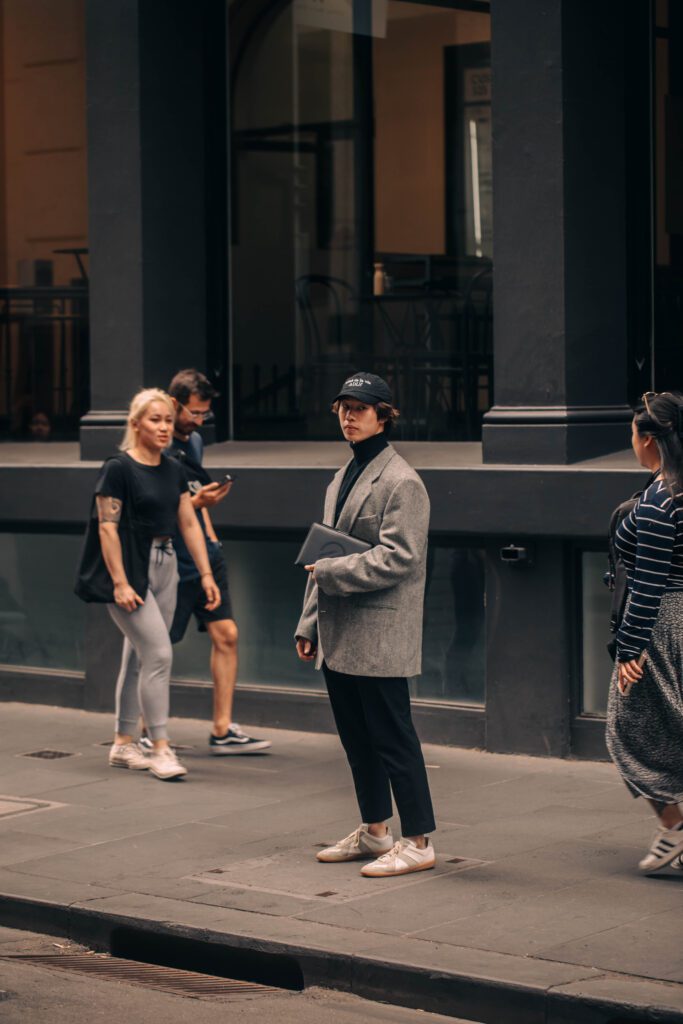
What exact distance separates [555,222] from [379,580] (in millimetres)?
3247

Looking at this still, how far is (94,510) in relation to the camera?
8.92 m

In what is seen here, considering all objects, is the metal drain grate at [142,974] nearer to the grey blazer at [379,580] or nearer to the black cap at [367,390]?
the grey blazer at [379,580]

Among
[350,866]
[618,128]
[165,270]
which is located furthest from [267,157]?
[350,866]

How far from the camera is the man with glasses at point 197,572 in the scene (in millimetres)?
9289

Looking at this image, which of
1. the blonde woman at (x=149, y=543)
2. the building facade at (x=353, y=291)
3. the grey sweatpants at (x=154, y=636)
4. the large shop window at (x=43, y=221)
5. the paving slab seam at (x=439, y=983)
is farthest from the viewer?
the large shop window at (x=43, y=221)

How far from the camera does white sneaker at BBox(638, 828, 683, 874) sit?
6848mm

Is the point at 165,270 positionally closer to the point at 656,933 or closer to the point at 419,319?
the point at 419,319

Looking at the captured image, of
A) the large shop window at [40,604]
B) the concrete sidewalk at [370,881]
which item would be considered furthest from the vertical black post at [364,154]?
the concrete sidewalk at [370,881]

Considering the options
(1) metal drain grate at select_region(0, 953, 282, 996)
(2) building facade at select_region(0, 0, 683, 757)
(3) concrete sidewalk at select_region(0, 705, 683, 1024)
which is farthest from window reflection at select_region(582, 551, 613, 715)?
(1) metal drain grate at select_region(0, 953, 282, 996)

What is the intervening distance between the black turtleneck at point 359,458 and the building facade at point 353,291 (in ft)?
7.40

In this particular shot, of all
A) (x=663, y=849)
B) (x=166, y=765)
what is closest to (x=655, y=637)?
(x=663, y=849)

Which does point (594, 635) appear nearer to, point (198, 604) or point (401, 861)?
point (198, 604)

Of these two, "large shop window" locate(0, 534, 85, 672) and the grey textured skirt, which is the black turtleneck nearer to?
the grey textured skirt

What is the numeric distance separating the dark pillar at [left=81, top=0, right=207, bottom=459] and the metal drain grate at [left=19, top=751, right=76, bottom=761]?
2175mm
